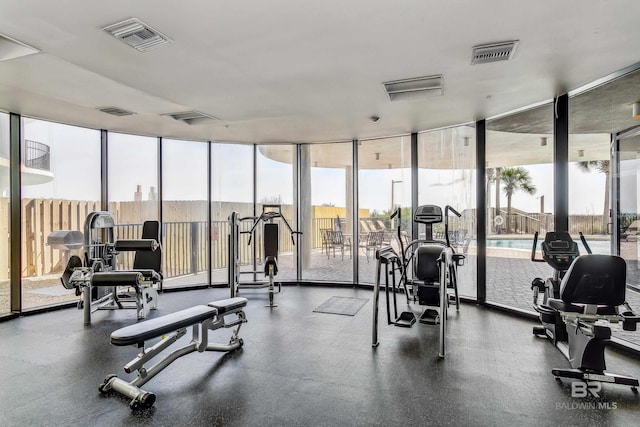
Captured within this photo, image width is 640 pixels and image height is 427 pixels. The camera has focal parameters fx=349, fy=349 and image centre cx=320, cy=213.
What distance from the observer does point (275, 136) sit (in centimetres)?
615

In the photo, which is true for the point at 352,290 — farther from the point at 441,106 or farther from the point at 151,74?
the point at 151,74

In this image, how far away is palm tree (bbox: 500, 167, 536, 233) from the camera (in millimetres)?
4762

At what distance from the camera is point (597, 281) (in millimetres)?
2674

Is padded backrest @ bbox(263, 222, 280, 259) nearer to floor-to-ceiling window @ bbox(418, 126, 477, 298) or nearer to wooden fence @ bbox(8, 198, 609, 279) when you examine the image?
wooden fence @ bbox(8, 198, 609, 279)

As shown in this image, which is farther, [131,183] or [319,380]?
[131,183]

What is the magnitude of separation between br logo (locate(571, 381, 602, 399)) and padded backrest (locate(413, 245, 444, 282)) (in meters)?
1.55

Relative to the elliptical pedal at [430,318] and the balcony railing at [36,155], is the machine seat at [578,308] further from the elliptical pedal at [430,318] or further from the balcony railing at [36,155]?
the balcony railing at [36,155]

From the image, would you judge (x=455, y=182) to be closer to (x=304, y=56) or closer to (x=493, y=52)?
(x=493, y=52)

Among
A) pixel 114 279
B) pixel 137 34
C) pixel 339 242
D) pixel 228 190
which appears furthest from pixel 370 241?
pixel 137 34

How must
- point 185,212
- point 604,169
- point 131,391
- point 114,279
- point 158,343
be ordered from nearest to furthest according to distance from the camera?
point 131,391, point 158,343, point 604,169, point 114,279, point 185,212

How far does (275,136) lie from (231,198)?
1.63 m

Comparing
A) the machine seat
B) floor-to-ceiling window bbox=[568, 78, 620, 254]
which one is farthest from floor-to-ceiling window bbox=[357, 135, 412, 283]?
the machine seat

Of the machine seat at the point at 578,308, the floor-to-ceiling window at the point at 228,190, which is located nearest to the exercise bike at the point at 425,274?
the machine seat at the point at 578,308

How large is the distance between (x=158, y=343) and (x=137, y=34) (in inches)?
97.3
